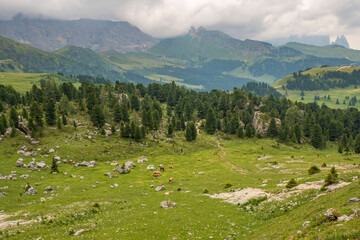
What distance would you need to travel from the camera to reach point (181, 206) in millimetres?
38156

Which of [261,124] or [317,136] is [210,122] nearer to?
[261,124]

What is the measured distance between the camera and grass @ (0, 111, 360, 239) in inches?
967

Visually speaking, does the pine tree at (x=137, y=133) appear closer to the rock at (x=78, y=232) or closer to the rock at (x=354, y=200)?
the rock at (x=78, y=232)

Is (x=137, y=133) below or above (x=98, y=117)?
below

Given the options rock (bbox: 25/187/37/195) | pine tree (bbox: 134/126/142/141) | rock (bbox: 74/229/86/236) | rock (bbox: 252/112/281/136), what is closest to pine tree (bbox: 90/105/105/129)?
pine tree (bbox: 134/126/142/141)

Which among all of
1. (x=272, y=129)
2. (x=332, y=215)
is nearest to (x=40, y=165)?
(x=332, y=215)

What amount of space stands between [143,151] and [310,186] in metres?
79.7

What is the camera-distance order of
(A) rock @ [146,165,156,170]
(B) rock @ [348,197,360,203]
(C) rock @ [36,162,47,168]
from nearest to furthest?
1. (B) rock @ [348,197,360,203]
2. (C) rock @ [36,162,47,168]
3. (A) rock @ [146,165,156,170]

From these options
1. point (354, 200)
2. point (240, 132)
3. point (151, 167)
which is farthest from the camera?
point (240, 132)

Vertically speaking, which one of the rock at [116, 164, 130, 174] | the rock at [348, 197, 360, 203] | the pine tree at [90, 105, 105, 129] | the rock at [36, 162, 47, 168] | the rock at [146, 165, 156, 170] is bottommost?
the rock at [146, 165, 156, 170]

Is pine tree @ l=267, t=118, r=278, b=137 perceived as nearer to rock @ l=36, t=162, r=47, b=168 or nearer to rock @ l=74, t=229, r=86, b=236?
rock @ l=36, t=162, r=47, b=168

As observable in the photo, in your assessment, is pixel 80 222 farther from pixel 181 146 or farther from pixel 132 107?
pixel 132 107

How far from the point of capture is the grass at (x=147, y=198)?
24.6 metres

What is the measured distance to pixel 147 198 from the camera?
4734cm
